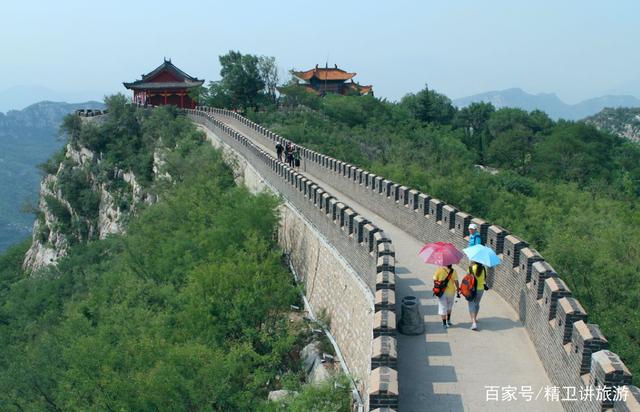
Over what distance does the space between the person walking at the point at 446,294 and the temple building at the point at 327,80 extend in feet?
184

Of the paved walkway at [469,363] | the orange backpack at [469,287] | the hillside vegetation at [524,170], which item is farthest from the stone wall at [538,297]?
the hillside vegetation at [524,170]

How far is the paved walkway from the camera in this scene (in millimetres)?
8250

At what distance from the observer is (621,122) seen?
4478 inches

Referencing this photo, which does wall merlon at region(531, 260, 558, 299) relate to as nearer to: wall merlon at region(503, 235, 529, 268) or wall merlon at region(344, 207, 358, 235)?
wall merlon at region(503, 235, 529, 268)

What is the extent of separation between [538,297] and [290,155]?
18029 mm

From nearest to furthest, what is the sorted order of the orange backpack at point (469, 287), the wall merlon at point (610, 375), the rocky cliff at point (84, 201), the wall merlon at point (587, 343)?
the wall merlon at point (610, 375), the wall merlon at point (587, 343), the orange backpack at point (469, 287), the rocky cliff at point (84, 201)

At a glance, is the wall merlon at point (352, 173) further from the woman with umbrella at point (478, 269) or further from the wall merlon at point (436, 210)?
the woman with umbrella at point (478, 269)

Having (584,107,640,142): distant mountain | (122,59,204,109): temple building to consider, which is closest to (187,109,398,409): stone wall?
(122,59,204,109): temple building

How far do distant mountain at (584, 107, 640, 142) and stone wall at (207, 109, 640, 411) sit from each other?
97.7 meters

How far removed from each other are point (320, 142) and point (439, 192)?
14418mm

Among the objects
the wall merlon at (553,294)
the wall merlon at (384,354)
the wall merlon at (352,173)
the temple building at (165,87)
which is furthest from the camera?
the temple building at (165,87)

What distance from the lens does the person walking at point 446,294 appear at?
10.4 meters

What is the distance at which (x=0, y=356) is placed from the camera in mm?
27281

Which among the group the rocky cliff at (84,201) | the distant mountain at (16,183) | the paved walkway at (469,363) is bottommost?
the distant mountain at (16,183)
